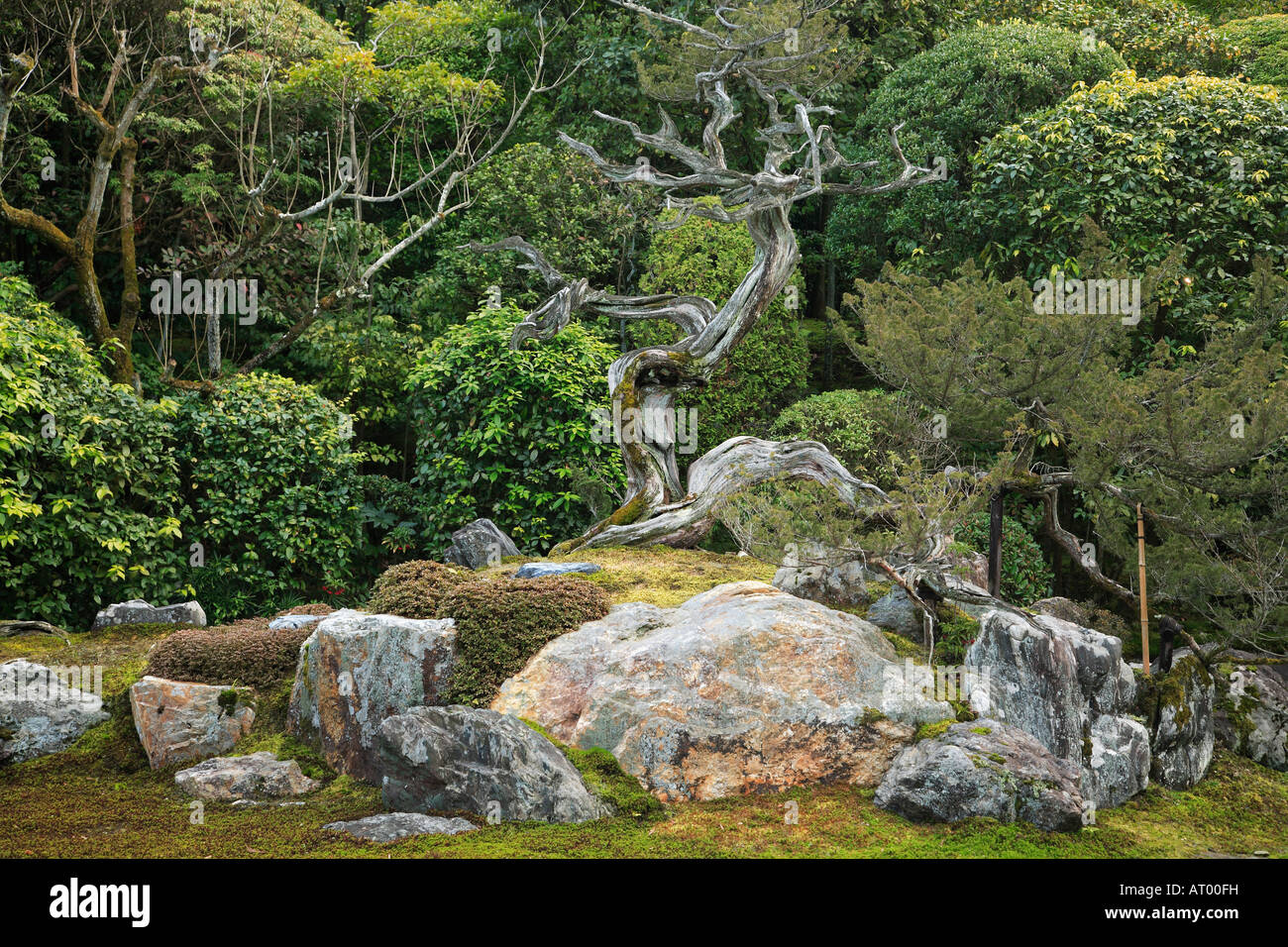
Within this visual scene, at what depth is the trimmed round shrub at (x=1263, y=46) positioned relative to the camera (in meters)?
14.7

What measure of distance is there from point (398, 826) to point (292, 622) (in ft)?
10.0

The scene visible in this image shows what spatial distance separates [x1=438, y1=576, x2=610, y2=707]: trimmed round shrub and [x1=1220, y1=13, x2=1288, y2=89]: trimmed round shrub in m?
12.7

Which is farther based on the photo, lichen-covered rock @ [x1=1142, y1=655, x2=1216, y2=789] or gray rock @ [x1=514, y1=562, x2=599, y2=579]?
gray rock @ [x1=514, y1=562, x2=599, y2=579]

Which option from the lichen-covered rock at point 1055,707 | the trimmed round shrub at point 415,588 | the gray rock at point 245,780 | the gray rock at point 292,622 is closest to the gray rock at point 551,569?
the trimmed round shrub at point 415,588

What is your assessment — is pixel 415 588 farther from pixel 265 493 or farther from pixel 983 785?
pixel 265 493

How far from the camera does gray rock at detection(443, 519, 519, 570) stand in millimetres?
10430

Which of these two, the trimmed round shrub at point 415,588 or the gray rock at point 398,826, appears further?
the trimmed round shrub at point 415,588

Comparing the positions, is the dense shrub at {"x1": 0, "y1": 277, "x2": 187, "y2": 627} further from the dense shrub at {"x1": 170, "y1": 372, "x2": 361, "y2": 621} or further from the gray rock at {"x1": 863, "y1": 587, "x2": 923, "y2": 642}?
the gray rock at {"x1": 863, "y1": 587, "x2": 923, "y2": 642}

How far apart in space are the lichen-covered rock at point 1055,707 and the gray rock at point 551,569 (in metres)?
3.32

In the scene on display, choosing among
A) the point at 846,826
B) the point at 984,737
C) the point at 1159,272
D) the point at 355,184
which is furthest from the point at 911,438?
the point at 355,184

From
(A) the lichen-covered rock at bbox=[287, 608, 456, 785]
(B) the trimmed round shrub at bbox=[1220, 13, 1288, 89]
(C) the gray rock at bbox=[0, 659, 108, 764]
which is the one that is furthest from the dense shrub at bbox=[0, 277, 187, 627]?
(B) the trimmed round shrub at bbox=[1220, 13, 1288, 89]

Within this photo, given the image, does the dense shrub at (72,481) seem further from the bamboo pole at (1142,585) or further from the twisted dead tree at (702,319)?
the bamboo pole at (1142,585)

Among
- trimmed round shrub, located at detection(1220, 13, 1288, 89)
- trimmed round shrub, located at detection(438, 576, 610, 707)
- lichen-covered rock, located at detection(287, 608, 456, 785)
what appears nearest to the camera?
lichen-covered rock, located at detection(287, 608, 456, 785)

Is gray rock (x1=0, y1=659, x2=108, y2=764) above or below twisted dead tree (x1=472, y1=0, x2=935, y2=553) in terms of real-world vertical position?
below
